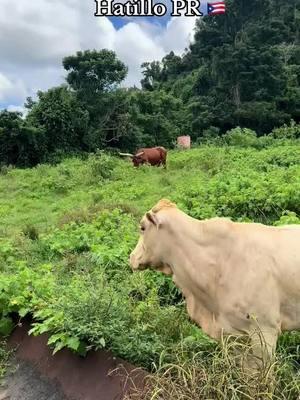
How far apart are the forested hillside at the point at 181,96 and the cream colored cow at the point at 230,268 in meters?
22.8

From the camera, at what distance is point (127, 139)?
3059 cm

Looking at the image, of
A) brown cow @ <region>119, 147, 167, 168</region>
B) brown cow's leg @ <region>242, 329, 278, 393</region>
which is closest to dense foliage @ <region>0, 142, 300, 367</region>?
brown cow's leg @ <region>242, 329, 278, 393</region>

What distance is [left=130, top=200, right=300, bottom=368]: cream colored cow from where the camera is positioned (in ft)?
13.0

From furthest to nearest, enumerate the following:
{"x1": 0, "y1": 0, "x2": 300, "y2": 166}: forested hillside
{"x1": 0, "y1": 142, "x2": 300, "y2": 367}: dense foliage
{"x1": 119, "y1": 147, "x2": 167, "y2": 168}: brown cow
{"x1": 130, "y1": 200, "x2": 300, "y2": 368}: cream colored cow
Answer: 1. {"x1": 0, "y1": 0, "x2": 300, "y2": 166}: forested hillside
2. {"x1": 119, "y1": 147, "x2": 167, "y2": 168}: brown cow
3. {"x1": 0, "y1": 142, "x2": 300, "y2": 367}: dense foliage
4. {"x1": 130, "y1": 200, "x2": 300, "y2": 368}: cream colored cow

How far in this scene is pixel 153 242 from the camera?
15.6ft

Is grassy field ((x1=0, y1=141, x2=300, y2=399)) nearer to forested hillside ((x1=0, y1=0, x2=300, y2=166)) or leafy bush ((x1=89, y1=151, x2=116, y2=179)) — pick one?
leafy bush ((x1=89, y1=151, x2=116, y2=179))

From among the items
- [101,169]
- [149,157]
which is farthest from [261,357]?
[149,157]

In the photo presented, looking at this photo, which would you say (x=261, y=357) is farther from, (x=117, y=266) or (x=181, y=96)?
(x=181, y=96)

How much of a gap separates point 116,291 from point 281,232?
2.23 meters

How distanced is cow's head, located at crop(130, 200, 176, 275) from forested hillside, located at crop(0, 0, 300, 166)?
2254 cm

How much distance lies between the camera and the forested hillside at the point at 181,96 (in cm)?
2792

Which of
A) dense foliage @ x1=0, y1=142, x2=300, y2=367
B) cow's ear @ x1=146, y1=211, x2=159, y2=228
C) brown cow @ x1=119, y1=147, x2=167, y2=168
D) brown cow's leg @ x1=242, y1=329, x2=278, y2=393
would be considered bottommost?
brown cow @ x1=119, y1=147, x2=167, y2=168

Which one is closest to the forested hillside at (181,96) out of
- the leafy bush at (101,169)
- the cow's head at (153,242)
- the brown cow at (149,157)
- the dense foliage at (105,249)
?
the brown cow at (149,157)

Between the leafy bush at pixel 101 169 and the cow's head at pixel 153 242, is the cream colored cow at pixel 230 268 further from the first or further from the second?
the leafy bush at pixel 101 169
